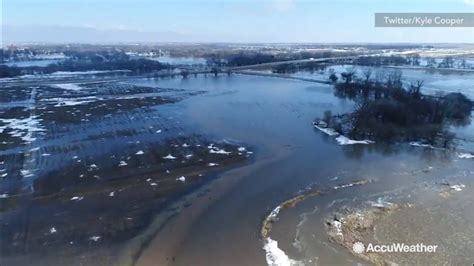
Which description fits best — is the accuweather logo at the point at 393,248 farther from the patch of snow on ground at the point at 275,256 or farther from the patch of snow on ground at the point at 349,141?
the patch of snow on ground at the point at 349,141

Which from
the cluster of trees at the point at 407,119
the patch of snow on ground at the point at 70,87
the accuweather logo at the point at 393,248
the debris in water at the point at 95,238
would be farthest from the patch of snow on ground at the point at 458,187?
the patch of snow on ground at the point at 70,87

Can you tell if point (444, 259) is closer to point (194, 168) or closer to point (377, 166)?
point (377, 166)

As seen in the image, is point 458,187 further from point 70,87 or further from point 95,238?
point 70,87

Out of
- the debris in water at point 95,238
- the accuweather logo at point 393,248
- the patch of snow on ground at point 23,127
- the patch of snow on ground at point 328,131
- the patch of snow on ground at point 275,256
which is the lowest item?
the patch of snow on ground at point 275,256

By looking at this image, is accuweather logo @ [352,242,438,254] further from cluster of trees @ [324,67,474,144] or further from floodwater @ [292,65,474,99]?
floodwater @ [292,65,474,99]

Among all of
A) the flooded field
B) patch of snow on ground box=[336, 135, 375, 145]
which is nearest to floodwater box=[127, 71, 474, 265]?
the flooded field

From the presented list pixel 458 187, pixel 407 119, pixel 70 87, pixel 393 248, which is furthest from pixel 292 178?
pixel 70 87
